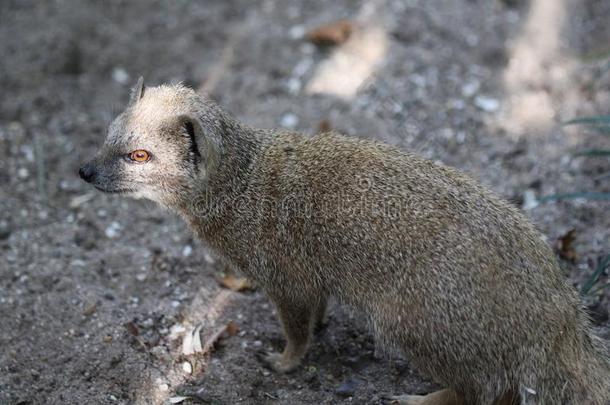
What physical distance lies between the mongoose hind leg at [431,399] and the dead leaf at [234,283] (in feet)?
4.02

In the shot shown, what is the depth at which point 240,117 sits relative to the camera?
19.3 ft

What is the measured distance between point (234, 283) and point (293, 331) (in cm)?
75

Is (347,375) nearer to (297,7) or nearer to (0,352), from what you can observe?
(0,352)

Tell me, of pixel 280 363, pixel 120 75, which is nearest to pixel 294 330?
pixel 280 363

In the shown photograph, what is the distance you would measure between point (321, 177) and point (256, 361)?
115 cm

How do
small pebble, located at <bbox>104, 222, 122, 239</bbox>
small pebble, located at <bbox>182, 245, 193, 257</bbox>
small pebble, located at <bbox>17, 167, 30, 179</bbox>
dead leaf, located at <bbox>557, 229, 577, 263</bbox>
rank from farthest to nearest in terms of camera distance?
small pebble, located at <bbox>17, 167, 30, 179</bbox> < small pebble, located at <bbox>104, 222, 122, 239</bbox> < small pebble, located at <bbox>182, 245, 193, 257</bbox> < dead leaf, located at <bbox>557, 229, 577, 263</bbox>

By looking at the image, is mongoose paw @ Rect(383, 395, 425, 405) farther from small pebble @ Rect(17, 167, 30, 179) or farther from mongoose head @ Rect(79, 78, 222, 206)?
small pebble @ Rect(17, 167, 30, 179)

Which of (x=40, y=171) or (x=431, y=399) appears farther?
(x=40, y=171)

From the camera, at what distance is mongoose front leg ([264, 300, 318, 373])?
3.94 metres

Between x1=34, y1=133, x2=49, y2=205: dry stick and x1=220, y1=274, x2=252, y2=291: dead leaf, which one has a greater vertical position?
x1=34, y1=133, x2=49, y2=205: dry stick

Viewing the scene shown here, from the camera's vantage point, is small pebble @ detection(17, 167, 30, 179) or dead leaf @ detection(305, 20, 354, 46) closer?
small pebble @ detection(17, 167, 30, 179)

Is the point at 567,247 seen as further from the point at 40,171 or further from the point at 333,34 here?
the point at 40,171

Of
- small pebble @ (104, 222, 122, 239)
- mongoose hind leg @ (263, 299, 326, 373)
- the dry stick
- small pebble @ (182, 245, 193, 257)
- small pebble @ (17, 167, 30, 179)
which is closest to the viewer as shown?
mongoose hind leg @ (263, 299, 326, 373)

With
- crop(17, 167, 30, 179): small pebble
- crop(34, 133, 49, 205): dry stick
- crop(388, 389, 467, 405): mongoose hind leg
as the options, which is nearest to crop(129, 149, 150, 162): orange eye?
crop(34, 133, 49, 205): dry stick
